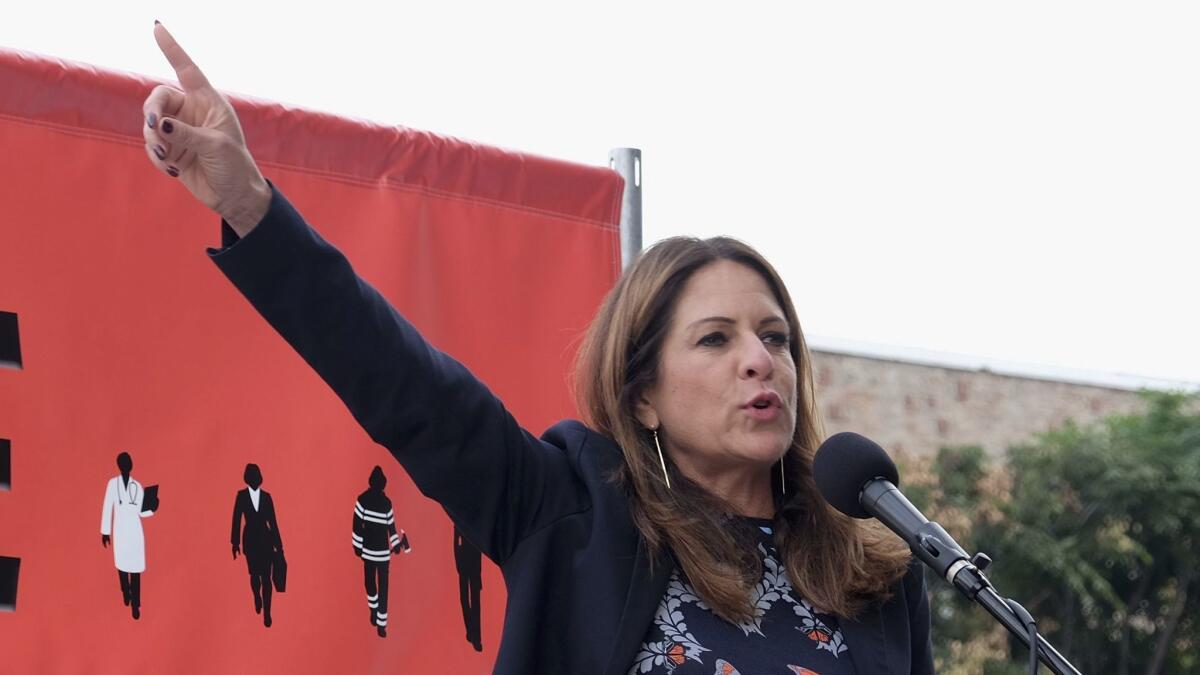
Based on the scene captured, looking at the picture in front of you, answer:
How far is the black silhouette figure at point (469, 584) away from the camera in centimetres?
314

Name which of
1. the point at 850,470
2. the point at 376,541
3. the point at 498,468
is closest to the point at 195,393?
the point at 376,541

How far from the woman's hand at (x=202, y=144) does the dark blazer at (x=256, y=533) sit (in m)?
0.94

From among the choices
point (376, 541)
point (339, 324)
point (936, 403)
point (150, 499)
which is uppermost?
point (339, 324)

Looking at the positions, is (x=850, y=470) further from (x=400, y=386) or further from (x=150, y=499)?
(x=150, y=499)

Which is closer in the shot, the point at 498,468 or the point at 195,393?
the point at 498,468

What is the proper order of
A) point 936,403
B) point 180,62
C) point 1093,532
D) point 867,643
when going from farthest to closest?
point 936,403
point 1093,532
point 867,643
point 180,62

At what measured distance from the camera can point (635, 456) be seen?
106 inches

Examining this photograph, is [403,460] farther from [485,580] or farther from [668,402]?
[485,580]

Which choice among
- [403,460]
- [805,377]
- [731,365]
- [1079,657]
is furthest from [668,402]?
[1079,657]

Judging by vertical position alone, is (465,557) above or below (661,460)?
below

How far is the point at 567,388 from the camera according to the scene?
10.9ft

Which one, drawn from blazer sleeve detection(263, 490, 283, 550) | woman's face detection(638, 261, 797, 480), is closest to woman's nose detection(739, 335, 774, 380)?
woman's face detection(638, 261, 797, 480)

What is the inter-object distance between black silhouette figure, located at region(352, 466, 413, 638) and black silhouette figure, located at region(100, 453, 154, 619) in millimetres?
418

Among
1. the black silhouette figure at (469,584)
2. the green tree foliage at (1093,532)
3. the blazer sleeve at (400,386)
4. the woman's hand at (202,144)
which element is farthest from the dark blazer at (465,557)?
the green tree foliage at (1093,532)
